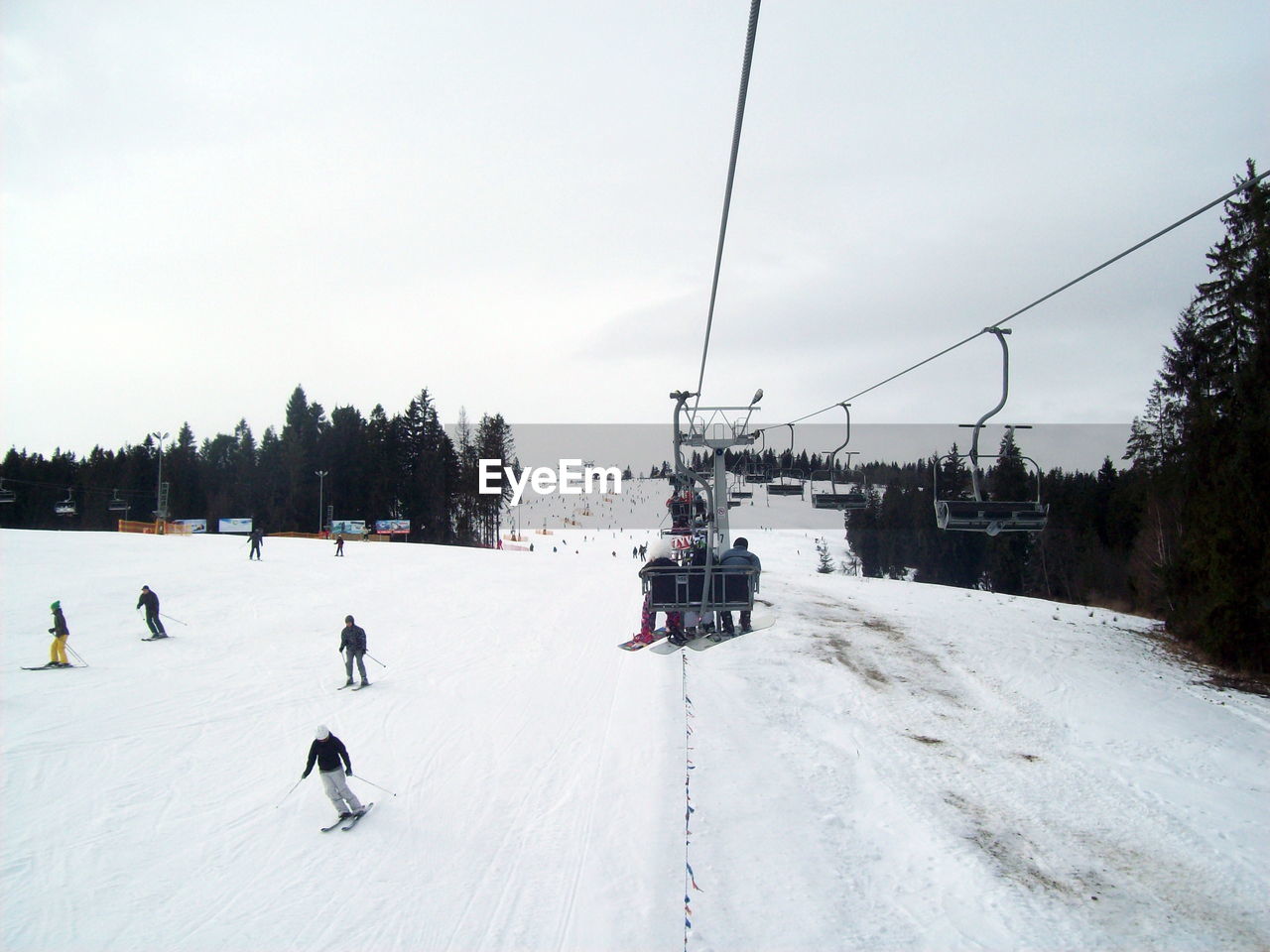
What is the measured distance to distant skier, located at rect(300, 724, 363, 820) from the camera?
10680 mm

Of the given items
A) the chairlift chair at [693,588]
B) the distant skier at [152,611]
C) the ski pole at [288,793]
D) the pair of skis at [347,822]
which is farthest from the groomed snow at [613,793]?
the chairlift chair at [693,588]

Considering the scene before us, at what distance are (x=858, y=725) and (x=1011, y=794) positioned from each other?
12.9 feet

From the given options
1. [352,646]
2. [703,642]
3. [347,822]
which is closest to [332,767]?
[347,822]

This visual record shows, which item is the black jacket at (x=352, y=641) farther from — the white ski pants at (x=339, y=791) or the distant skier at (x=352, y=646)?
the white ski pants at (x=339, y=791)

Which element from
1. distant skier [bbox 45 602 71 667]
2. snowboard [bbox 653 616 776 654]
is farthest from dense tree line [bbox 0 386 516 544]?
snowboard [bbox 653 616 776 654]

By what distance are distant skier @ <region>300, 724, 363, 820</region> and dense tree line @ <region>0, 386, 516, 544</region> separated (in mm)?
68518

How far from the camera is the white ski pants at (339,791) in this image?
10734 mm

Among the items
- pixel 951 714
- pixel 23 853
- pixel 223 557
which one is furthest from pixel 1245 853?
pixel 223 557

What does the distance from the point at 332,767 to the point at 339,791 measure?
1.76ft

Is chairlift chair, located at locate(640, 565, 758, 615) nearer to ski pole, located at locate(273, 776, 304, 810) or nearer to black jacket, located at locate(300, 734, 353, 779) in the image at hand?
black jacket, located at locate(300, 734, 353, 779)

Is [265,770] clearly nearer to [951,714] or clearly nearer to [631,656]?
[631,656]

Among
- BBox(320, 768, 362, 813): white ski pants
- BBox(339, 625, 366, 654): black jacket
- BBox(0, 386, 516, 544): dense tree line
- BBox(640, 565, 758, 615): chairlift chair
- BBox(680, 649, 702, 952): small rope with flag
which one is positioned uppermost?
BBox(0, 386, 516, 544): dense tree line

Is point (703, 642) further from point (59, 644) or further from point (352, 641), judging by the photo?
point (59, 644)

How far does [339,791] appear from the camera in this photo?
35.8ft
